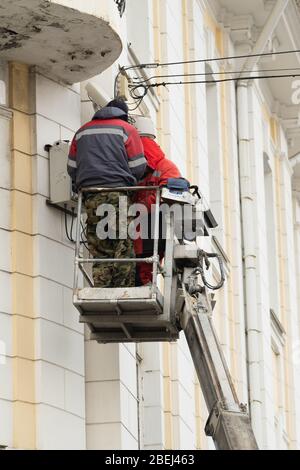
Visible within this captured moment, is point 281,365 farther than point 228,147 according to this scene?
Yes

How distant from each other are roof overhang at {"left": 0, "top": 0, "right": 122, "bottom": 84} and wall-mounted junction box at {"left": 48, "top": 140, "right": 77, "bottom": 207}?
2.24 ft

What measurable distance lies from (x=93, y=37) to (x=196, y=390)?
246 inches

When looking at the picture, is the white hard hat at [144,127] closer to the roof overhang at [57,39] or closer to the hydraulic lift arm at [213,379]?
the roof overhang at [57,39]

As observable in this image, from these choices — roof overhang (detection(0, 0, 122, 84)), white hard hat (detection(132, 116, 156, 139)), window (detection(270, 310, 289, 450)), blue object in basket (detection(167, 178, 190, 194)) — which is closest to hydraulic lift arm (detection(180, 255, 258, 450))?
blue object in basket (detection(167, 178, 190, 194))

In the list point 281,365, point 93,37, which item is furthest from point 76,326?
point 281,365

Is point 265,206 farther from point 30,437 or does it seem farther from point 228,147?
point 30,437

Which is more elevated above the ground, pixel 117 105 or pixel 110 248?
pixel 117 105

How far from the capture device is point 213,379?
15898 mm

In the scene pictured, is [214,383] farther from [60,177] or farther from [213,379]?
[60,177]

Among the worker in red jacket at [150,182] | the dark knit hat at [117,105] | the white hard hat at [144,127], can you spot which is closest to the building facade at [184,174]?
the dark knit hat at [117,105]

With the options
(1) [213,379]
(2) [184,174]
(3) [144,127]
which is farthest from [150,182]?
(2) [184,174]

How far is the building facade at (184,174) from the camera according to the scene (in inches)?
643

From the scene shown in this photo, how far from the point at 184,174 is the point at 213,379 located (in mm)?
6762

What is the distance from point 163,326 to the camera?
16.5m
